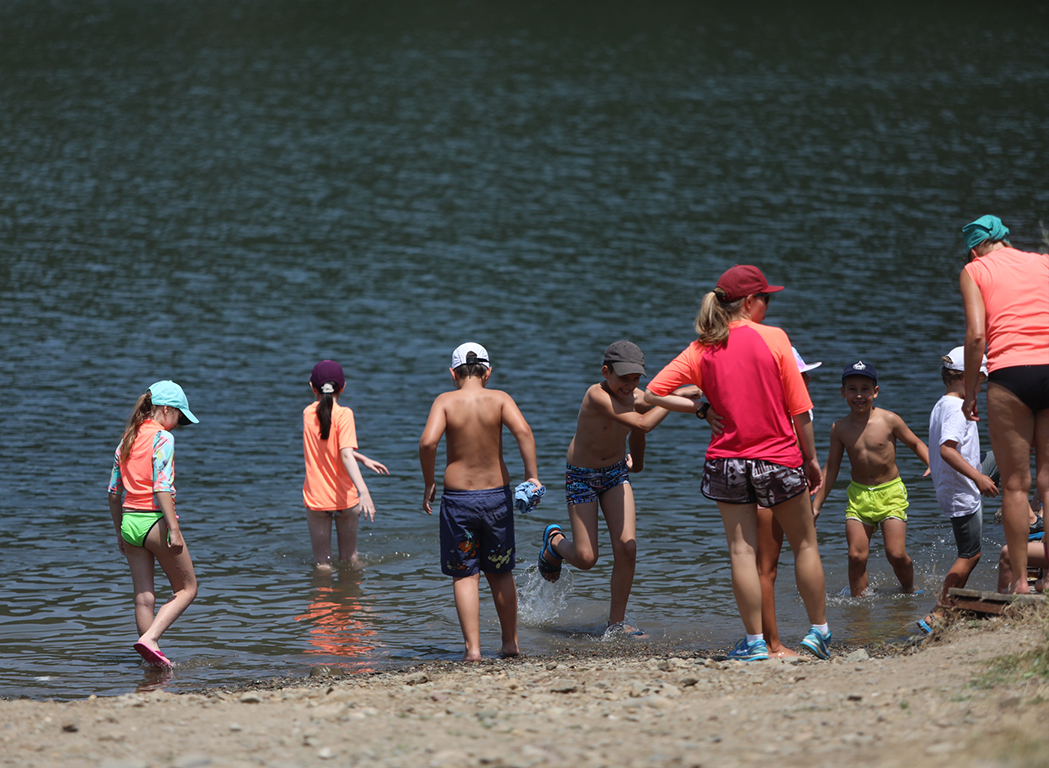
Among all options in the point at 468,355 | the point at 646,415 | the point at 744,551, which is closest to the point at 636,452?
the point at 646,415

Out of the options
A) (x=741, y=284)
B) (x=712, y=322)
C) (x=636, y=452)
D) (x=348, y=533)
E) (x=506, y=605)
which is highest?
(x=741, y=284)

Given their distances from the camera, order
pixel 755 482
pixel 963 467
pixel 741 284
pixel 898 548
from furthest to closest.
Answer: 1. pixel 898 548
2. pixel 963 467
3. pixel 741 284
4. pixel 755 482

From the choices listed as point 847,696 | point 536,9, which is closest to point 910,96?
point 536,9

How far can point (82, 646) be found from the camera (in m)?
9.12

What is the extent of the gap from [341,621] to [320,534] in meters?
1.28

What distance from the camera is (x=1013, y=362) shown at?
22.7 feet

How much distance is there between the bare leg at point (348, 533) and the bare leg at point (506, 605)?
2790 mm

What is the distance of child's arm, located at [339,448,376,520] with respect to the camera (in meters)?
9.80

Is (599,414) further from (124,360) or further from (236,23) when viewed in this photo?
(236,23)

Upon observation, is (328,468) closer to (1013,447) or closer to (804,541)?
(804,541)

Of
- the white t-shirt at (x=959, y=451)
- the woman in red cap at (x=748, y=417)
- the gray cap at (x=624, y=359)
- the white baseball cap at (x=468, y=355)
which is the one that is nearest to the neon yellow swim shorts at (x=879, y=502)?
the white t-shirt at (x=959, y=451)

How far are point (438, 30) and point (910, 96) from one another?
24.3 meters

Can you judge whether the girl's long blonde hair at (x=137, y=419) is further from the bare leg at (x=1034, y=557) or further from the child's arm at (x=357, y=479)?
the bare leg at (x=1034, y=557)

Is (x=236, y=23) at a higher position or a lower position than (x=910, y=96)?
higher
